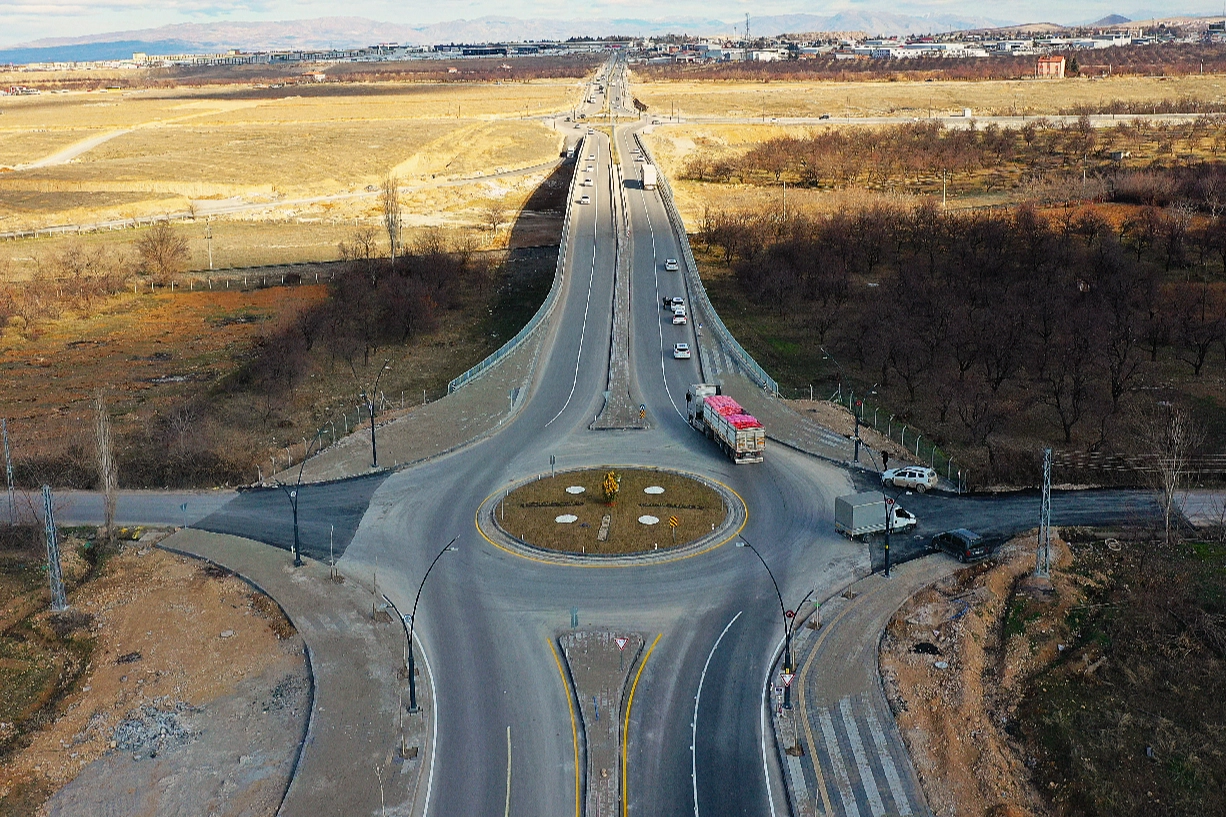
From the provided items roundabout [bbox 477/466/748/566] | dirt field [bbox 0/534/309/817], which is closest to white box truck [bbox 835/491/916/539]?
roundabout [bbox 477/466/748/566]

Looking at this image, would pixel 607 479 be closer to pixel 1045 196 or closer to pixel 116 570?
pixel 116 570

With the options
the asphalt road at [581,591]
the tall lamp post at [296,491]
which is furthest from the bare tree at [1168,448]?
the tall lamp post at [296,491]

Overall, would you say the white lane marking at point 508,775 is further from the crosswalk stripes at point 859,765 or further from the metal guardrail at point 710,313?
the metal guardrail at point 710,313

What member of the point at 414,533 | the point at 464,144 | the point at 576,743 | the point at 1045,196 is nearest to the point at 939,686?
the point at 576,743

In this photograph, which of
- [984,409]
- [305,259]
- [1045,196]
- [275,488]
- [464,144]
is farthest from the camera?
[464,144]

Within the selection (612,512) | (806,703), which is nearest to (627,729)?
(806,703)

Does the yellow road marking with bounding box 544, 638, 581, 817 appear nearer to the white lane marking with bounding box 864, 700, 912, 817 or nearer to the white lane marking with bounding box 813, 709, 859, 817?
the white lane marking with bounding box 813, 709, 859, 817
